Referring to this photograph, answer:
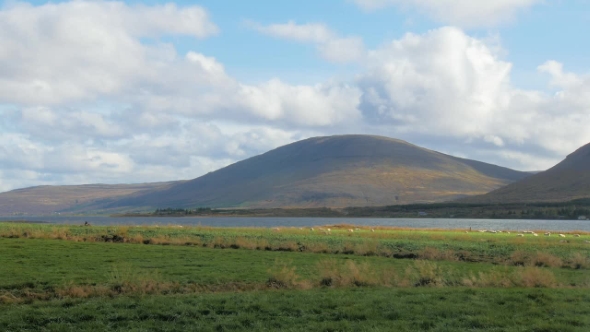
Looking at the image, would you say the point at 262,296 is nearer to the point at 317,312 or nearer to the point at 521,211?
the point at 317,312

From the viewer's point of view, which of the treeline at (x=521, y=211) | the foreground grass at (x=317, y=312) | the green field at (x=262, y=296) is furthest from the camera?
the treeline at (x=521, y=211)

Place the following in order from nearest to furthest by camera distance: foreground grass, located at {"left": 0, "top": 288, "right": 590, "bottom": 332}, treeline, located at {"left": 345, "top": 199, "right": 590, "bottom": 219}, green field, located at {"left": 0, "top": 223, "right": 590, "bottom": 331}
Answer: foreground grass, located at {"left": 0, "top": 288, "right": 590, "bottom": 332}, green field, located at {"left": 0, "top": 223, "right": 590, "bottom": 331}, treeline, located at {"left": 345, "top": 199, "right": 590, "bottom": 219}

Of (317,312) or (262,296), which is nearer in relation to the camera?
(317,312)

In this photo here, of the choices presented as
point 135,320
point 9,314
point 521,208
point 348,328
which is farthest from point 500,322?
point 521,208

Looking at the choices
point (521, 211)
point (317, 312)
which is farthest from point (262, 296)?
point (521, 211)

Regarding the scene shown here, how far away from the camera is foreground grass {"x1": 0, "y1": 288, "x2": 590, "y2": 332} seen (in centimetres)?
1274

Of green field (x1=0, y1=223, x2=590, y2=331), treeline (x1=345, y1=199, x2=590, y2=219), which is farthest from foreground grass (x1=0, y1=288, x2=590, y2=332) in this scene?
treeline (x1=345, y1=199, x2=590, y2=219)

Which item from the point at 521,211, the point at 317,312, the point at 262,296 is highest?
the point at 521,211

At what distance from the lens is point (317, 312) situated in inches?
558

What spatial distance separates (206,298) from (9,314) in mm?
4667

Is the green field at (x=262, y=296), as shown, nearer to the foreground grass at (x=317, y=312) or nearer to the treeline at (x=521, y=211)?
the foreground grass at (x=317, y=312)

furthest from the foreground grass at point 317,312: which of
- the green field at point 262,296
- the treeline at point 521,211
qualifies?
the treeline at point 521,211

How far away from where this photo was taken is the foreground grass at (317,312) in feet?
41.8

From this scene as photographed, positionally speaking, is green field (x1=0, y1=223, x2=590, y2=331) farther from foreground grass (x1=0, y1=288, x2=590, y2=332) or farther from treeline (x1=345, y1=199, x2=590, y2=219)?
treeline (x1=345, y1=199, x2=590, y2=219)
